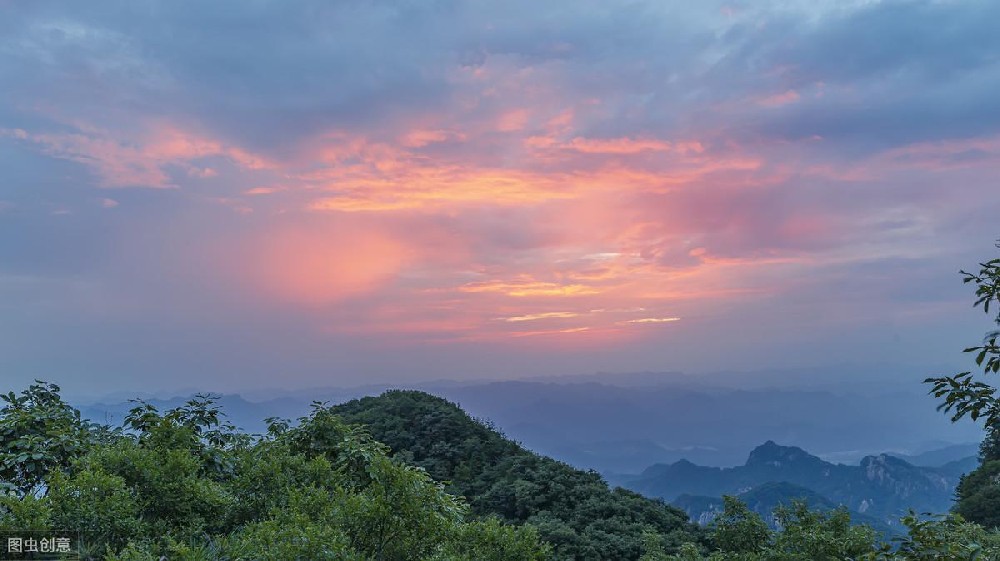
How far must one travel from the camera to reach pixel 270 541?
6.53 metres

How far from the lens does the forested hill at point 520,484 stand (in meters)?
25.1

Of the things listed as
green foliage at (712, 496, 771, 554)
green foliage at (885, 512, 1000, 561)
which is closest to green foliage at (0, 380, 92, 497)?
green foliage at (885, 512, 1000, 561)

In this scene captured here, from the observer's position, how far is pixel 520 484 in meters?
30.4

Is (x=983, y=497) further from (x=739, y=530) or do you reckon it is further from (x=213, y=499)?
(x=213, y=499)

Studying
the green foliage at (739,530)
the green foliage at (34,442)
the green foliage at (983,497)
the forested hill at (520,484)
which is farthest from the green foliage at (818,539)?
the green foliage at (983,497)

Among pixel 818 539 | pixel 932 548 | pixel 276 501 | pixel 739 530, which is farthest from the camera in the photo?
pixel 739 530

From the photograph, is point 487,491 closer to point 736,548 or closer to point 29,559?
point 736,548

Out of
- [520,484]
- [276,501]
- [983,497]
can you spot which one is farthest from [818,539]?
[983,497]

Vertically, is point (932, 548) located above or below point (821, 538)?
above

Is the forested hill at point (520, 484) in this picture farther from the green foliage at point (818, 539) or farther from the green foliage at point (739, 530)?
the green foliage at point (818, 539)

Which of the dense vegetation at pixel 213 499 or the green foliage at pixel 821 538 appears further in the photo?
the green foliage at pixel 821 538

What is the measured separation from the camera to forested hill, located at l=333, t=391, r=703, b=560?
82.3 ft

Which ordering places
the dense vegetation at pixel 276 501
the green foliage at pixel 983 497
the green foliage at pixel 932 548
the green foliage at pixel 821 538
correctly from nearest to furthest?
the green foliage at pixel 932 548 < the dense vegetation at pixel 276 501 < the green foliage at pixel 821 538 < the green foliage at pixel 983 497

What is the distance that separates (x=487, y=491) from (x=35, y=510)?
88.2 ft
